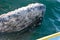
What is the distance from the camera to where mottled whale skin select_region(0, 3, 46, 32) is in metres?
5.89

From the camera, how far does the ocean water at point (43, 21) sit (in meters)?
6.12

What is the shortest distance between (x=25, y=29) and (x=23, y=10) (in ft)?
1.72

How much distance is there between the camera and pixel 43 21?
680 centimetres

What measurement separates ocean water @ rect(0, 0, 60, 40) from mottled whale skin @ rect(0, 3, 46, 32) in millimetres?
196

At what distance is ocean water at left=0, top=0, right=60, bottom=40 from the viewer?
6121 mm

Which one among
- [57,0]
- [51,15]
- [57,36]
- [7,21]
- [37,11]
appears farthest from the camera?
[57,0]

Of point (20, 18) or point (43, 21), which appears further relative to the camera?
point (43, 21)

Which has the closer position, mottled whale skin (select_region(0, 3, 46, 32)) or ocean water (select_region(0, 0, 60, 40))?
mottled whale skin (select_region(0, 3, 46, 32))

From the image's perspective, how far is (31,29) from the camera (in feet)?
20.8

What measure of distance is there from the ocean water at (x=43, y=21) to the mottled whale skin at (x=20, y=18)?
7.7 inches

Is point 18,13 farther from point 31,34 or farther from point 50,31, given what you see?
point 50,31

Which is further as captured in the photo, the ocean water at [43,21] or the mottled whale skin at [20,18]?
the ocean water at [43,21]

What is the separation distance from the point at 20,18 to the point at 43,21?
3.37 ft

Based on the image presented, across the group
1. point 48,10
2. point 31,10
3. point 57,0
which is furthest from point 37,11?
point 57,0
